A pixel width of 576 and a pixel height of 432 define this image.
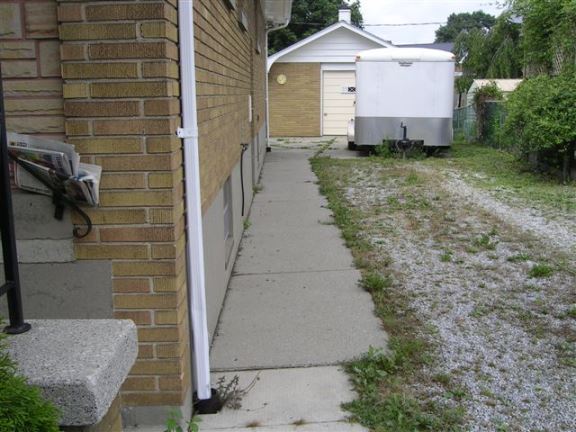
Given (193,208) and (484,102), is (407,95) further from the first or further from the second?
(193,208)

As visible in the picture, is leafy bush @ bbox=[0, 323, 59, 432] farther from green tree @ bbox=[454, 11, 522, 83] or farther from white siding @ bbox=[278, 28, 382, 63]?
white siding @ bbox=[278, 28, 382, 63]

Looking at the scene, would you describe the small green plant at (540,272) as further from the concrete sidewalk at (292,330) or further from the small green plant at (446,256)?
the concrete sidewalk at (292,330)

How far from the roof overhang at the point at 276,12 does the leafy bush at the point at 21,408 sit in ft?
39.0

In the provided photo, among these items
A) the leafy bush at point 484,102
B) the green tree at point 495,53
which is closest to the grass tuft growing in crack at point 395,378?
the leafy bush at point 484,102

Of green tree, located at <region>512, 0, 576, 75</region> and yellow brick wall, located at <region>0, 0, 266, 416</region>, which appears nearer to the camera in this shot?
yellow brick wall, located at <region>0, 0, 266, 416</region>

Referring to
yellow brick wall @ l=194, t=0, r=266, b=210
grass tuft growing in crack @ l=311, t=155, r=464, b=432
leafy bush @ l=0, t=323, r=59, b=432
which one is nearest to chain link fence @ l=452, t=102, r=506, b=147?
yellow brick wall @ l=194, t=0, r=266, b=210

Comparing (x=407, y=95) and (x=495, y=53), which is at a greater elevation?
(x=495, y=53)

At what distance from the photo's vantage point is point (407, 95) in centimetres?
1533

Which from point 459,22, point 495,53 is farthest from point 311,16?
point 459,22

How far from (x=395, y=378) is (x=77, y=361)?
232cm

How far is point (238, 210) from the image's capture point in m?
7.14

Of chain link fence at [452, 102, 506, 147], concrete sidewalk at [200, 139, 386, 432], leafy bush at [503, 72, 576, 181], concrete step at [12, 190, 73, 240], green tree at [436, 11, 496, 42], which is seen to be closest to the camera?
concrete step at [12, 190, 73, 240]

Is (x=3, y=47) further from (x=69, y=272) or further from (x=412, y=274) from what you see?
(x=412, y=274)

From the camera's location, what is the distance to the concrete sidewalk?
3.45 meters
